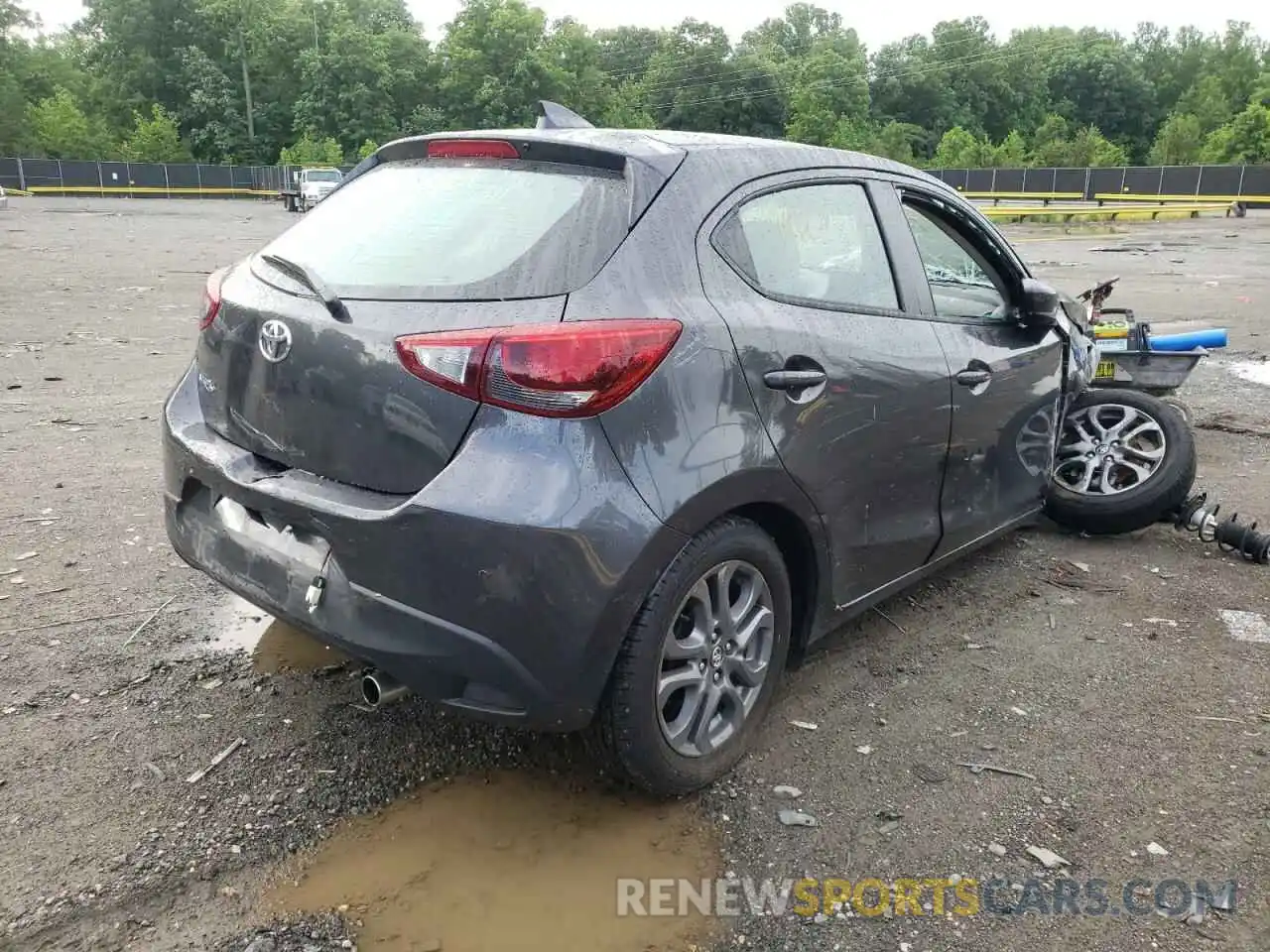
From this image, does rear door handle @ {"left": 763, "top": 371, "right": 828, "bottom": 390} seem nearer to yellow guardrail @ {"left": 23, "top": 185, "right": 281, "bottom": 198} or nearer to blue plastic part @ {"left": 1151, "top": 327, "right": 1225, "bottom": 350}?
blue plastic part @ {"left": 1151, "top": 327, "right": 1225, "bottom": 350}

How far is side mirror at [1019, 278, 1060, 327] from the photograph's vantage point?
392cm

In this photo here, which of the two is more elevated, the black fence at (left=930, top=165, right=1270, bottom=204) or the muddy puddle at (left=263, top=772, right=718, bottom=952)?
the black fence at (left=930, top=165, right=1270, bottom=204)

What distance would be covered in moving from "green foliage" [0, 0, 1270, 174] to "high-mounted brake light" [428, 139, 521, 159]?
217 ft

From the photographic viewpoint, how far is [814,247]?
10.4 ft

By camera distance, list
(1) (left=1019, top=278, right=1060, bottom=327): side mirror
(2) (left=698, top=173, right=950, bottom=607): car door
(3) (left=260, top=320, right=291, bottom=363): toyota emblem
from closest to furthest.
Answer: (3) (left=260, top=320, right=291, bottom=363): toyota emblem < (2) (left=698, top=173, right=950, bottom=607): car door < (1) (left=1019, top=278, right=1060, bottom=327): side mirror

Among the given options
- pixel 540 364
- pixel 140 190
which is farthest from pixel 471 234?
pixel 140 190

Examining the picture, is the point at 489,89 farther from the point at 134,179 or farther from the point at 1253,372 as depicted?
the point at 1253,372

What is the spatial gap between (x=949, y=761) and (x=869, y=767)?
26 centimetres

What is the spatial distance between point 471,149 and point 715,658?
5.33 ft

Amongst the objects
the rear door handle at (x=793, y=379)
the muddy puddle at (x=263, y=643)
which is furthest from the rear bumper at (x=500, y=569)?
the muddy puddle at (x=263, y=643)

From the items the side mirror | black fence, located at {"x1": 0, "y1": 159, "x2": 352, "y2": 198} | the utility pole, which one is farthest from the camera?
the utility pole

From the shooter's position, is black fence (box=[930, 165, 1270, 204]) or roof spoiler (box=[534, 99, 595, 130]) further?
black fence (box=[930, 165, 1270, 204])

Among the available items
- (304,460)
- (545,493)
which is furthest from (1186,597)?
(304,460)

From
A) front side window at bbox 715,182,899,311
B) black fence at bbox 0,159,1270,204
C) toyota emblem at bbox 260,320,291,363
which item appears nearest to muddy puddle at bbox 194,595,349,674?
toyota emblem at bbox 260,320,291,363
